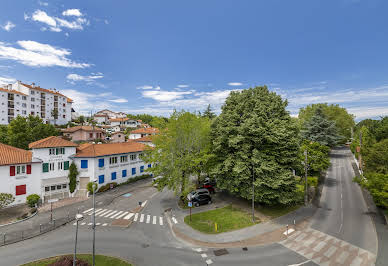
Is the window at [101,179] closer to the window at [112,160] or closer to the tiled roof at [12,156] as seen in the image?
the window at [112,160]

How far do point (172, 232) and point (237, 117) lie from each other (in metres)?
15.0

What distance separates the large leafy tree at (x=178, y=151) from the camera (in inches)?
936

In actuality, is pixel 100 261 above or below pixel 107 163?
below

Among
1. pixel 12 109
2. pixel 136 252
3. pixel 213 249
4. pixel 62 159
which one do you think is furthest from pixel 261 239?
pixel 12 109

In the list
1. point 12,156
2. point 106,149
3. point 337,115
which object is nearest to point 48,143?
point 12,156

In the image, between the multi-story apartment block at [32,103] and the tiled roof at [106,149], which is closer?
the tiled roof at [106,149]

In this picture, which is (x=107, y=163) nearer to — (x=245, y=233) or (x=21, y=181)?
(x=21, y=181)

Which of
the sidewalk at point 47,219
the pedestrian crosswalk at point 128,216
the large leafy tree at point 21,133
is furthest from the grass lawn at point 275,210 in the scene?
the large leafy tree at point 21,133

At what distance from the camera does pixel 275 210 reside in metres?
23.1

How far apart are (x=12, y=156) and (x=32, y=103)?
208ft

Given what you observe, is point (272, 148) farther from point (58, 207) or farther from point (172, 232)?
point (58, 207)

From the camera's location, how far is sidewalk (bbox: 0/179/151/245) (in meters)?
18.2

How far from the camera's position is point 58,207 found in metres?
24.6

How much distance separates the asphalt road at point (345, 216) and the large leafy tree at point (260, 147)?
4591 mm
